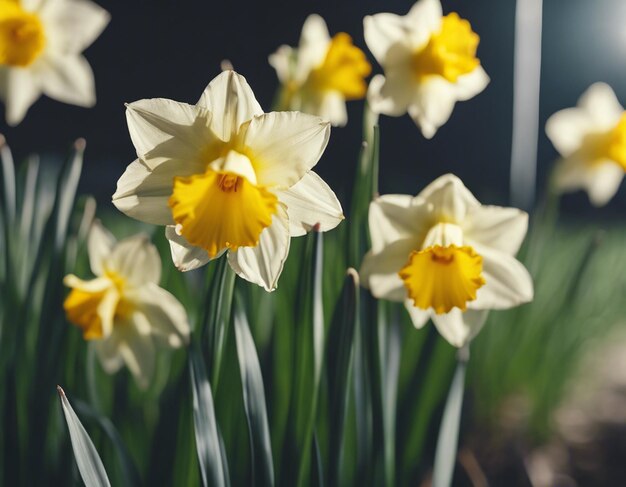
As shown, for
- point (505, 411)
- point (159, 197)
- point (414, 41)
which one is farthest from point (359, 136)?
point (159, 197)

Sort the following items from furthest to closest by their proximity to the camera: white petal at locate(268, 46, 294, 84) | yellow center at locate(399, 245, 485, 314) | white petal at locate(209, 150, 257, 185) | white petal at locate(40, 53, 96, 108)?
1. white petal at locate(268, 46, 294, 84)
2. white petal at locate(40, 53, 96, 108)
3. yellow center at locate(399, 245, 485, 314)
4. white petal at locate(209, 150, 257, 185)

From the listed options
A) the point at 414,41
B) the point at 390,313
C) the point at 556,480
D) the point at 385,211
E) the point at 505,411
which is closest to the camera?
the point at 385,211

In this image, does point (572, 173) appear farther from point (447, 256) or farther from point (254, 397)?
point (254, 397)

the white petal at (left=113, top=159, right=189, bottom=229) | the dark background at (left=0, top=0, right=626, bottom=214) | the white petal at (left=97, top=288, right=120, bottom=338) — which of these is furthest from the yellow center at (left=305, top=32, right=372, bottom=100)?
the dark background at (left=0, top=0, right=626, bottom=214)

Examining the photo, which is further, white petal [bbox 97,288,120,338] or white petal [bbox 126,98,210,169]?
white petal [bbox 97,288,120,338]

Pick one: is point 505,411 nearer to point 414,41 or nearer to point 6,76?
point 414,41

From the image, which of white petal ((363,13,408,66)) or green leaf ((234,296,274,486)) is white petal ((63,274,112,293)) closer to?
green leaf ((234,296,274,486))

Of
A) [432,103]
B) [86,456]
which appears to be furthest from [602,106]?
[86,456]

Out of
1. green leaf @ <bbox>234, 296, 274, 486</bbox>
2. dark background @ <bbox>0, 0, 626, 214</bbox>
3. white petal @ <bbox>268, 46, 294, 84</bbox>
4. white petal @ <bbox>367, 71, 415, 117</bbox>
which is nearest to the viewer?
green leaf @ <bbox>234, 296, 274, 486</bbox>
